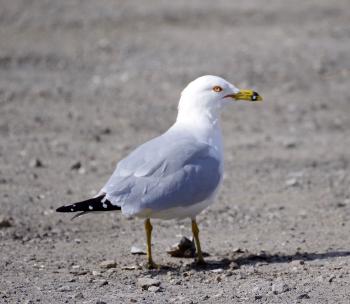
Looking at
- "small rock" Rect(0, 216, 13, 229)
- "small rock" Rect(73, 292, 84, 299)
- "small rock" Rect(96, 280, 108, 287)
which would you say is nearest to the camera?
"small rock" Rect(73, 292, 84, 299)

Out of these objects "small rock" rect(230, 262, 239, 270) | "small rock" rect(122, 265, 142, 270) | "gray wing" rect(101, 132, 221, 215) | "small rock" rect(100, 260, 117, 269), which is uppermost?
"gray wing" rect(101, 132, 221, 215)

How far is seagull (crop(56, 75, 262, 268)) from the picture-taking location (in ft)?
20.0

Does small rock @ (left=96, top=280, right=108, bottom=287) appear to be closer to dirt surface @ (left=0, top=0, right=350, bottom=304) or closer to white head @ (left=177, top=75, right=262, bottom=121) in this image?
dirt surface @ (left=0, top=0, right=350, bottom=304)

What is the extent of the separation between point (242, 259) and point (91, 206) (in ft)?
3.90

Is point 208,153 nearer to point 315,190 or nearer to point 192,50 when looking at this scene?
point 315,190

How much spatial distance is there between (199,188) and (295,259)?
2.90ft

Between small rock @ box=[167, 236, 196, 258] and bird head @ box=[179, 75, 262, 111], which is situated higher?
bird head @ box=[179, 75, 262, 111]

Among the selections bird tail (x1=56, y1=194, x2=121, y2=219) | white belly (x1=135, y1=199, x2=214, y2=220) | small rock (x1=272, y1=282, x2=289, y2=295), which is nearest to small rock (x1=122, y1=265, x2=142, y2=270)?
white belly (x1=135, y1=199, x2=214, y2=220)

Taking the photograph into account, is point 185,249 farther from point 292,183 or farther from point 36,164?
point 36,164

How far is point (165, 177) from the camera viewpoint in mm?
6203

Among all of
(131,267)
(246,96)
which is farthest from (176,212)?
(246,96)

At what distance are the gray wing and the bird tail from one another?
0.04 m

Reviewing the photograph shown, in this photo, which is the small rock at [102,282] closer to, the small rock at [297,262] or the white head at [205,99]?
the small rock at [297,262]

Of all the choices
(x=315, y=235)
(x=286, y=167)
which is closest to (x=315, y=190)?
(x=286, y=167)
